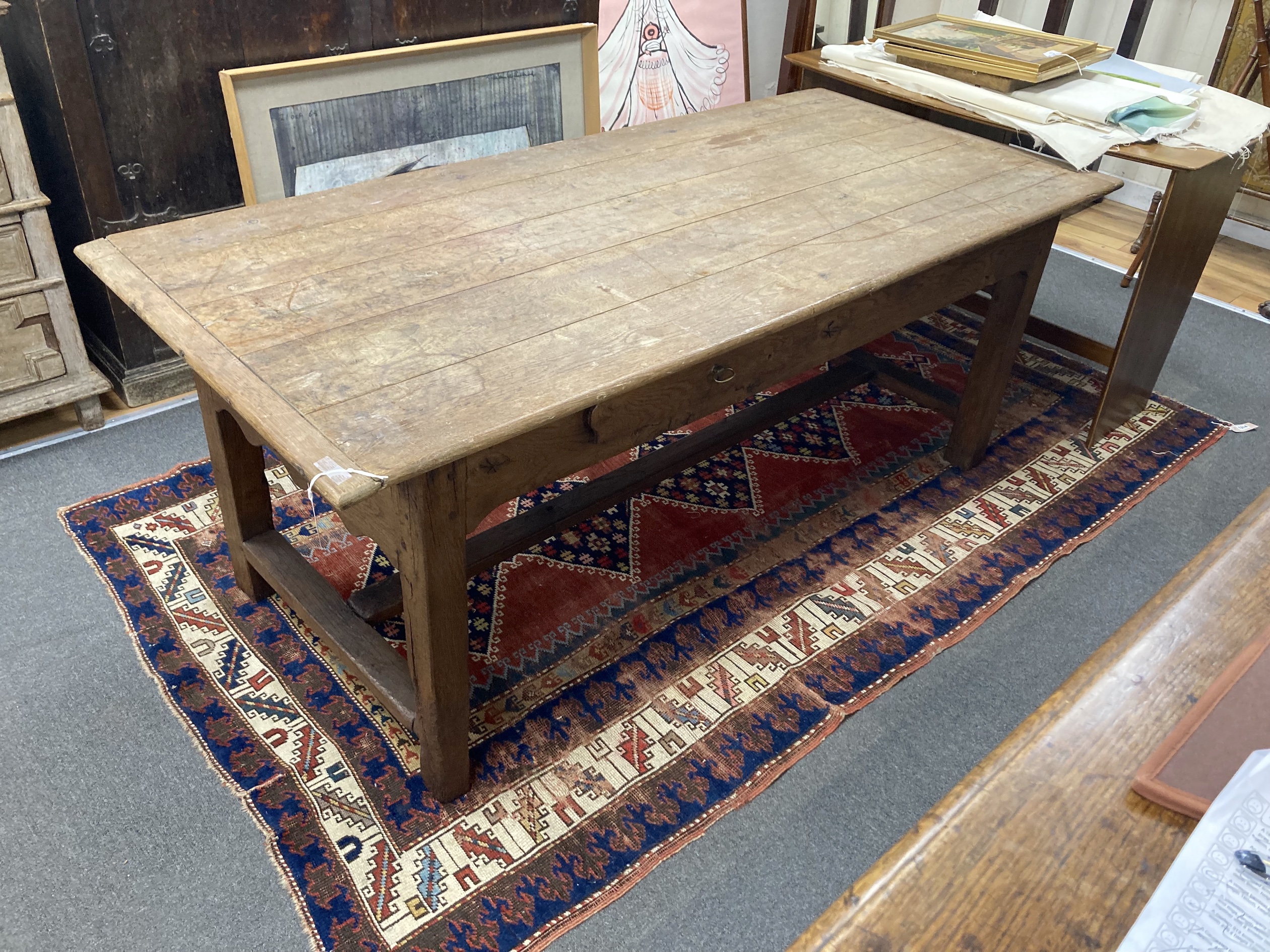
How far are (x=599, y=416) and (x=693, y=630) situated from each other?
71 centimetres

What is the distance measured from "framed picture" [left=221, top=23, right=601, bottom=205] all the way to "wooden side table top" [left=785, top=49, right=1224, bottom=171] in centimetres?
73

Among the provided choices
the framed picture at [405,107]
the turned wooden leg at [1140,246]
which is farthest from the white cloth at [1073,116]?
the framed picture at [405,107]

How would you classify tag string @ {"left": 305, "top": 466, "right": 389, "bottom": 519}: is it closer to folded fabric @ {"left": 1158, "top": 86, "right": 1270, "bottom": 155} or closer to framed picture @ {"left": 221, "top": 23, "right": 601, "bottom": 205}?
framed picture @ {"left": 221, "top": 23, "right": 601, "bottom": 205}

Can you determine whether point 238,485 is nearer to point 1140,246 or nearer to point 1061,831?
point 1061,831

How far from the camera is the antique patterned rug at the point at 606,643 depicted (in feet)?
5.23

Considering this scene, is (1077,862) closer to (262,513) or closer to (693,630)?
(693,630)

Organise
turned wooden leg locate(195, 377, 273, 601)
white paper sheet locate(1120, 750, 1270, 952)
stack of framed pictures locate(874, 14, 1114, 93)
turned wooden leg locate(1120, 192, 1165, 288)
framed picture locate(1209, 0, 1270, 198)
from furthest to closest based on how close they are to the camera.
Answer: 1. framed picture locate(1209, 0, 1270, 198)
2. turned wooden leg locate(1120, 192, 1165, 288)
3. stack of framed pictures locate(874, 14, 1114, 93)
4. turned wooden leg locate(195, 377, 273, 601)
5. white paper sheet locate(1120, 750, 1270, 952)

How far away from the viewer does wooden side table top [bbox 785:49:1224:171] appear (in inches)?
87.9

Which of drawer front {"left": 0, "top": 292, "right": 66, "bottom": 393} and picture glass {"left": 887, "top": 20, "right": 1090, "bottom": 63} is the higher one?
picture glass {"left": 887, "top": 20, "right": 1090, "bottom": 63}

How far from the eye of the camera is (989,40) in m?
2.62

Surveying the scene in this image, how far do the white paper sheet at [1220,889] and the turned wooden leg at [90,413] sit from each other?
2.56 m

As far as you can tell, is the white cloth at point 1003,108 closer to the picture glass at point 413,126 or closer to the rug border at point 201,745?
the picture glass at point 413,126


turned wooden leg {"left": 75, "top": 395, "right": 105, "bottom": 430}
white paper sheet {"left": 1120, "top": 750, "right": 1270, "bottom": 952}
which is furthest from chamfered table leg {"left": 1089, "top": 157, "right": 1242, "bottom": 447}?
turned wooden leg {"left": 75, "top": 395, "right": 105, "bottom": 430}

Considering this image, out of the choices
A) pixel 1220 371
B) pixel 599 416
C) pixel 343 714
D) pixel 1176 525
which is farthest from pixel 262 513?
pixel 1220 371
